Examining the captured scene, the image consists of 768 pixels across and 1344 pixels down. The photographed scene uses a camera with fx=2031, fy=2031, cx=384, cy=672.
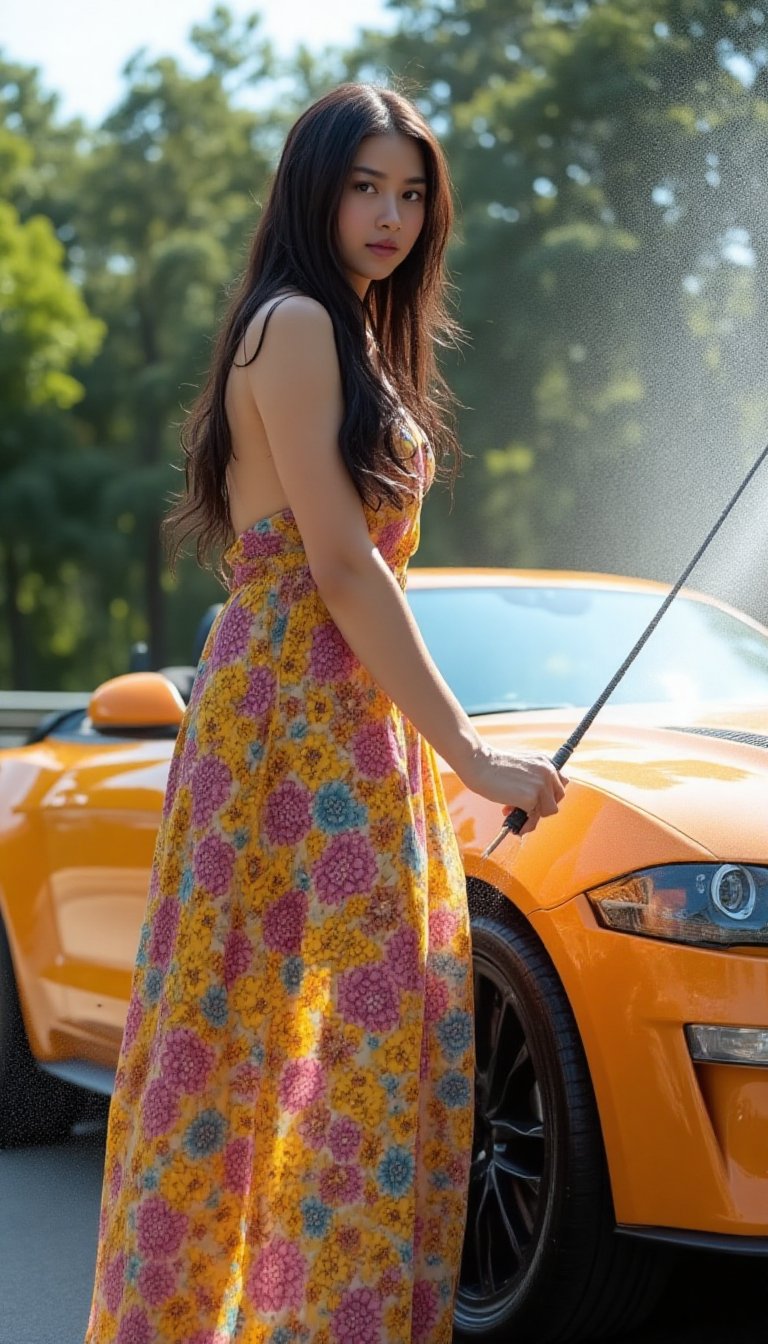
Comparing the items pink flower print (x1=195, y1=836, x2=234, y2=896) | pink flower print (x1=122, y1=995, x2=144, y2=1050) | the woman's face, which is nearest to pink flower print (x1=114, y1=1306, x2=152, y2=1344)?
pink flower print (x1=122, y1=995, x2=144, y2=1050)

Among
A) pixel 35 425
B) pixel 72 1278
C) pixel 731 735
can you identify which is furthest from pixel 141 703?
pixel 35 425

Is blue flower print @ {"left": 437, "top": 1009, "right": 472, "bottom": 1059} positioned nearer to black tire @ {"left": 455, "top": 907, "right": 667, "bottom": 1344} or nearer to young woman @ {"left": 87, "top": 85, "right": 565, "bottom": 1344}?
young woman @ {"left": 87, "top": 85, "right": 565, "bottom": 1344}

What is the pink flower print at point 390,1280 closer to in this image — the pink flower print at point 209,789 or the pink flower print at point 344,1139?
the pink flower print at point 344,1139

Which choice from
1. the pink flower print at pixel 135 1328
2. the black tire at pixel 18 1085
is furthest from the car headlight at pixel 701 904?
the black tire at pixel 18 1085

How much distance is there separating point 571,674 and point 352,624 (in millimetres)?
2002

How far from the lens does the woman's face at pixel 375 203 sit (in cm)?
284

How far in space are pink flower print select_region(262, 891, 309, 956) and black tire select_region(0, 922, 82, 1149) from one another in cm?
300

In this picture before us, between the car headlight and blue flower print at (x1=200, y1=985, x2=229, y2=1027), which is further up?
blue flower print at (x1=200, y1=985, x2=229, y2=1027)

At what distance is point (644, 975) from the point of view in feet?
10.4

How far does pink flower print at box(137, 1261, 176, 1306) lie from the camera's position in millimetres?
2748

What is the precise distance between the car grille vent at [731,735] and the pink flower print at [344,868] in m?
1.08

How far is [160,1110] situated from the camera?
2.77 m

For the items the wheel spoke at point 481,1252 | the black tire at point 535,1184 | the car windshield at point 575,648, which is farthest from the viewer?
the car windshield at point 575,648

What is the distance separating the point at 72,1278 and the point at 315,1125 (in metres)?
1.87
